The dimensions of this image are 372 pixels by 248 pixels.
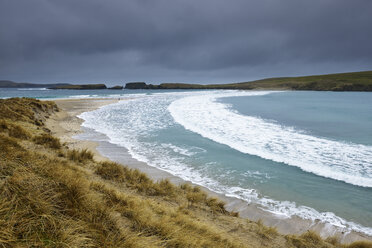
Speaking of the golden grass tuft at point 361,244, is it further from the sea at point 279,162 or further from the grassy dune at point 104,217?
the sea at point 279,162

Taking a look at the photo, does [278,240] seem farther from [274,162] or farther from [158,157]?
[158,157]

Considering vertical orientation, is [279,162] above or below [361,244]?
above

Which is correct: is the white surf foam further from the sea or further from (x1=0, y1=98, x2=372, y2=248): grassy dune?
(x1=0, y1=98, x2=372, y2=248): grassy dune

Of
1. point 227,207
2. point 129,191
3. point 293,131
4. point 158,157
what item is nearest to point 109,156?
point 158,157

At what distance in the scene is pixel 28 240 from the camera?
237 cm

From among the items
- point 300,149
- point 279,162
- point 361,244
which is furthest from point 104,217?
point 300,149

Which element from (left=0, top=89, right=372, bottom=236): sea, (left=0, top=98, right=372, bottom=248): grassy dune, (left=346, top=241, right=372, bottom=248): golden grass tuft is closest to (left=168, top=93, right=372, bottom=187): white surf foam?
(left=0, top=89, right=372, bottom=236): sea

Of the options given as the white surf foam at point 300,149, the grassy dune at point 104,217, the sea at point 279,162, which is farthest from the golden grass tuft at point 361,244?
the white surf foam at point 300,149

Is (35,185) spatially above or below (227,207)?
above

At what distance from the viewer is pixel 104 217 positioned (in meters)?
3.40

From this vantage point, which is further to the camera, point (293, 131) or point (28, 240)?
point (293, 131)

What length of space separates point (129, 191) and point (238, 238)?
9.94 ft

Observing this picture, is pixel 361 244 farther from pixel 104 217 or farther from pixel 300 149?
pixel 300 149

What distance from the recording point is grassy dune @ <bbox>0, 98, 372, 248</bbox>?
2574mm
